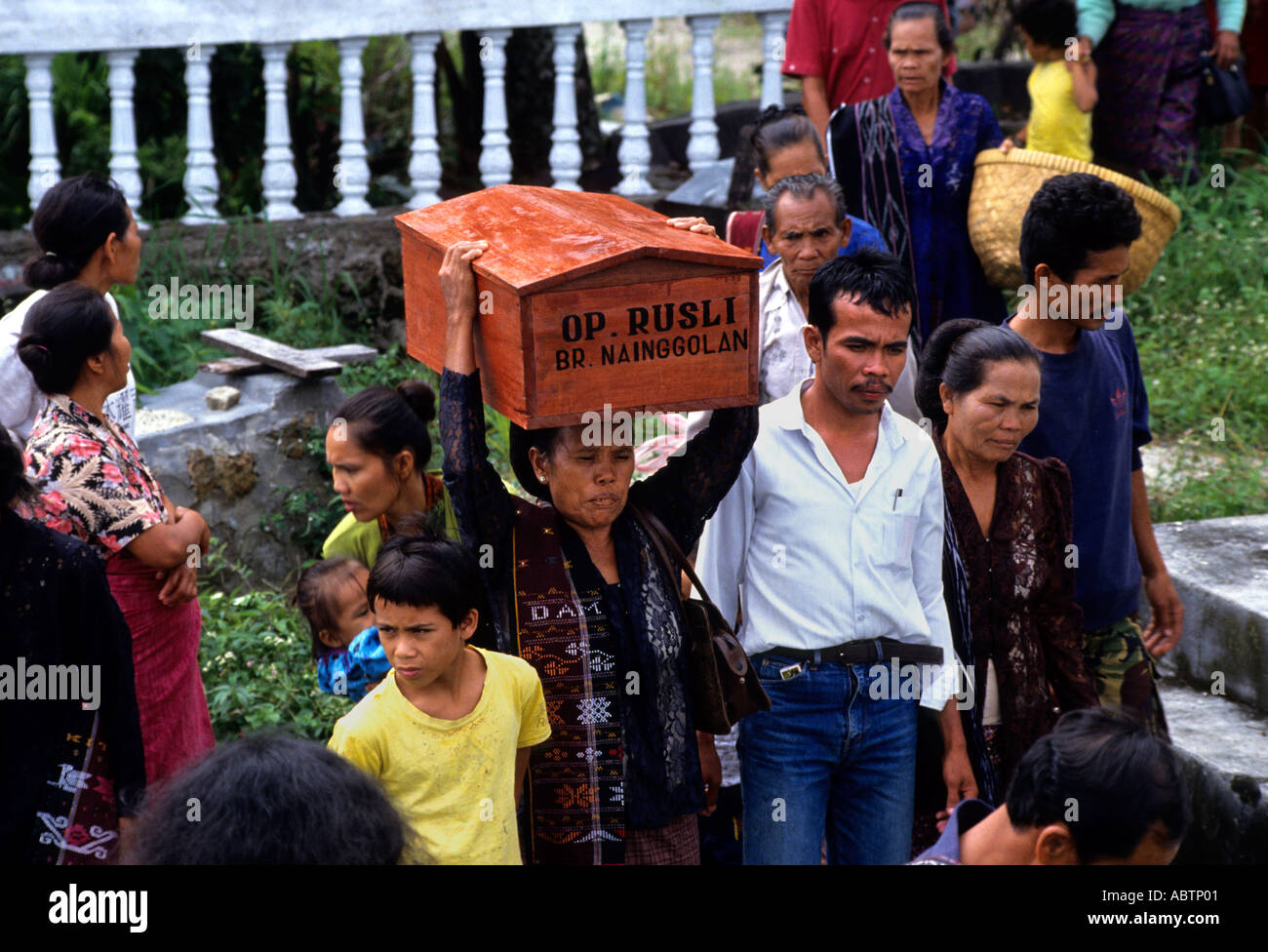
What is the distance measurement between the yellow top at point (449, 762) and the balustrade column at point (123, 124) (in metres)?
4.42

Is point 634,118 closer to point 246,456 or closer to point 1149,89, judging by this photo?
point 1149,89

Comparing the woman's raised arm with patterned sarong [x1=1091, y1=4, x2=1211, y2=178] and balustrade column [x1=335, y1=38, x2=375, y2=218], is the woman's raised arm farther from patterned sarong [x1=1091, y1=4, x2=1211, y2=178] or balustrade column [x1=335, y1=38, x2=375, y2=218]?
patterned sarong [x1=1091, y1=4, x2=1211, y2=178]

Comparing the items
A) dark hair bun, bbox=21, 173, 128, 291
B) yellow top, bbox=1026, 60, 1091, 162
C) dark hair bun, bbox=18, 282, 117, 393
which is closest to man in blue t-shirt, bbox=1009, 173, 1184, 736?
dark hair bun, bbox=18, 282, 117, 393

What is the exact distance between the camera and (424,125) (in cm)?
709

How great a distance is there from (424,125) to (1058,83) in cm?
284

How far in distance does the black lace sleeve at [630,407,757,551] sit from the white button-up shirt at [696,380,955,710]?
0.13 m

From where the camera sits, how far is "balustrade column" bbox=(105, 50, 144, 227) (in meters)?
6.64

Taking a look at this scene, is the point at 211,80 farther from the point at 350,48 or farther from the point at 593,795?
the point at 593,795

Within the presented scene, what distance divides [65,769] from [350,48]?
4.73 metres

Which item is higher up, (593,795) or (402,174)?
(402,174)

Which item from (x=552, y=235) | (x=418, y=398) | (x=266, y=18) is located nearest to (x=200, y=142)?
(x=266, y=18)

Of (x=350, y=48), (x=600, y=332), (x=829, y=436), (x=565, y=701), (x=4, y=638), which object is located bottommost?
(x=565, y=701)

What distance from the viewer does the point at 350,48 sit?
22.7ft

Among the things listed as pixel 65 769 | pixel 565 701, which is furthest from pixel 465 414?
pixel 65 769
